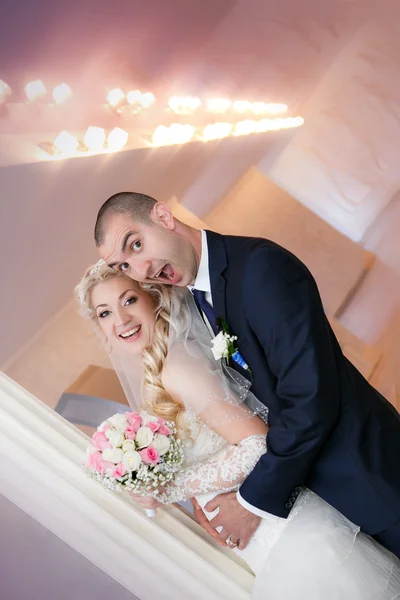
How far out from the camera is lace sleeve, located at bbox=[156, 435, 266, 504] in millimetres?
2156

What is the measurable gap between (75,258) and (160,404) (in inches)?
39.3

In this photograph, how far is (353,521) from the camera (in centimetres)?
208

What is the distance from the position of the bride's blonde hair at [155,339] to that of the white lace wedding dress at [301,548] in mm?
110

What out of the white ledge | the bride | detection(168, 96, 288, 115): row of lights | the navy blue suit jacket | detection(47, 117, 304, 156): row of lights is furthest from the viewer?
detection(168, 96, 288, 115): row of lights

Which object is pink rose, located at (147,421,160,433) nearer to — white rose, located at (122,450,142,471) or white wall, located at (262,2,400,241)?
white rose, located at (122,450,142,471)

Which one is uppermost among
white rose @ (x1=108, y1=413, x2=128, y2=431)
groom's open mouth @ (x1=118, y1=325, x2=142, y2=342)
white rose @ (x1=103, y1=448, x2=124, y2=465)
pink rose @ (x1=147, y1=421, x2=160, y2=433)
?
groom's open mouth @ (x1=118, y1=325, x2=142, y2=342)

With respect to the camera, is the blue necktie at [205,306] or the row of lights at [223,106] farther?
the row of lights at [223,106]

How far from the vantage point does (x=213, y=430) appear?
2305 millimetres

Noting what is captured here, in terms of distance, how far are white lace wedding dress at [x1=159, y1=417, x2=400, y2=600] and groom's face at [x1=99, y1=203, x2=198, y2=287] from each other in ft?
1.96

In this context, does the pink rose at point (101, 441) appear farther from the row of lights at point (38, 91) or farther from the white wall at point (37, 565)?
the row of lights at point (38, 91)

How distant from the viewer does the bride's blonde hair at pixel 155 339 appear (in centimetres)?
242

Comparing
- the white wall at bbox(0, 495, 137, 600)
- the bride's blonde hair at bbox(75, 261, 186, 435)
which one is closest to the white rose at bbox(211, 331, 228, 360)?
the bride's blonde hair at bbox(75, 261, 186, 435)

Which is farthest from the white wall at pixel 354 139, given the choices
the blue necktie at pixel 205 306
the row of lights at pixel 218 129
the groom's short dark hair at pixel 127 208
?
the groom's short dark hair at pixel 127 208

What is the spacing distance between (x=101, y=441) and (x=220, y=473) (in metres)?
0.41
